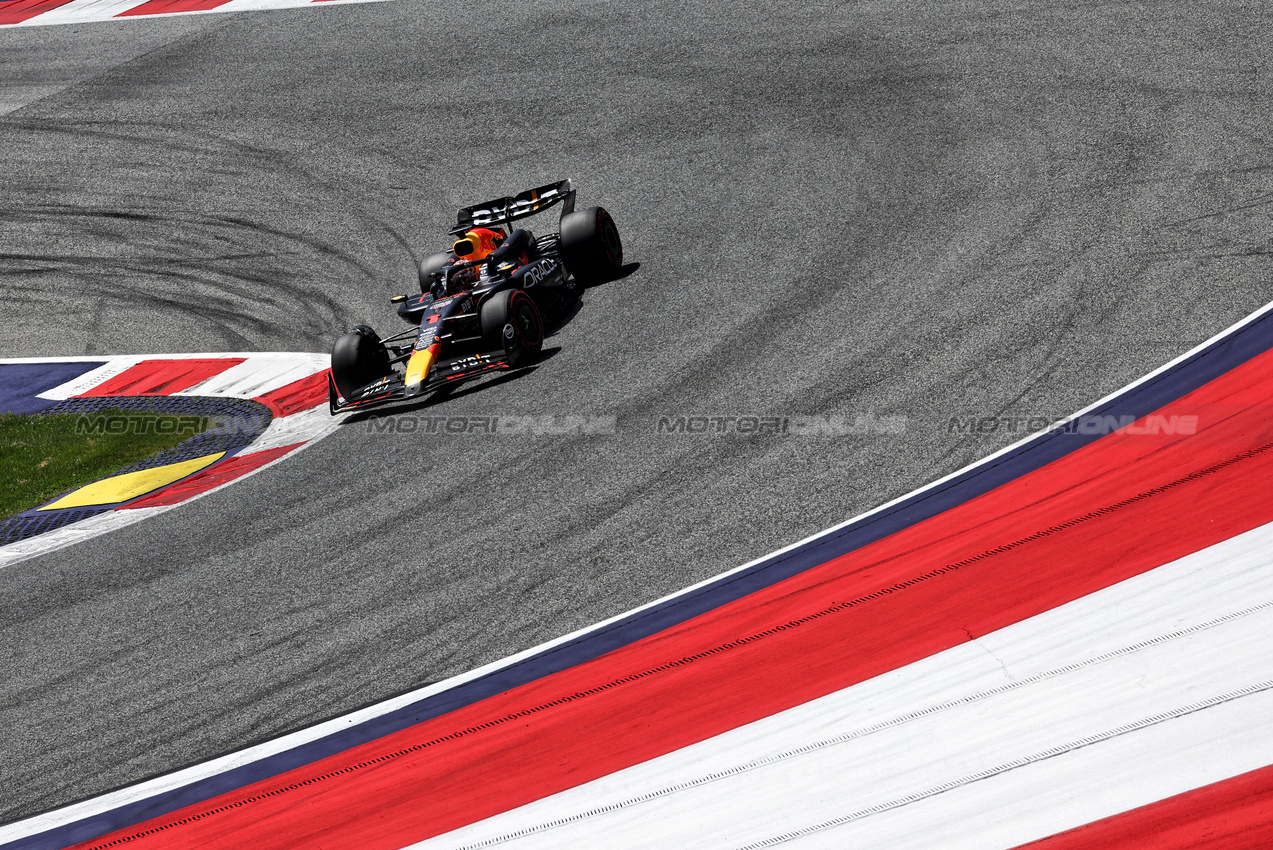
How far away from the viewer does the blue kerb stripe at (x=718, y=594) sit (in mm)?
5824

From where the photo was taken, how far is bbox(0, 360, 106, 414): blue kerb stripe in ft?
39.4

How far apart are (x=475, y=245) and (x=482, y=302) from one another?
1.08m

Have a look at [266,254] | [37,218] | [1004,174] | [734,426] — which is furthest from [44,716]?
[37,218]

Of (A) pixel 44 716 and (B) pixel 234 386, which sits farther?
(B) pixel 234 386

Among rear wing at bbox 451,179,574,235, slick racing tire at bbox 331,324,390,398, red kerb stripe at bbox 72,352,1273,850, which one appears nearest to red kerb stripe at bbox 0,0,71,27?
rear wing at bbox 451,179,574,235

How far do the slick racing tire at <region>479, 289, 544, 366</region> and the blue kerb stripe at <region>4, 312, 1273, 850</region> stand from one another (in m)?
4.16

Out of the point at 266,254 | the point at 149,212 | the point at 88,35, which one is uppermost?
the point at 88,35

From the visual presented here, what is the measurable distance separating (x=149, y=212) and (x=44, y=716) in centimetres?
1092

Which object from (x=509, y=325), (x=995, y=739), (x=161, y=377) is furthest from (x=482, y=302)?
(x=995, y=739)

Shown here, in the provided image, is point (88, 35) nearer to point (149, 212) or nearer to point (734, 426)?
point (149, 212)

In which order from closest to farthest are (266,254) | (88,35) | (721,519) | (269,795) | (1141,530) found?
(269,795) → (1141,530) → (721,519) → (266,254) → (88,35)

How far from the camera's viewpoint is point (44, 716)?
6.64m

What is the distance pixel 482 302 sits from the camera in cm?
1025

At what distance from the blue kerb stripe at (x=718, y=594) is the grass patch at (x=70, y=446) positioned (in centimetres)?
513
